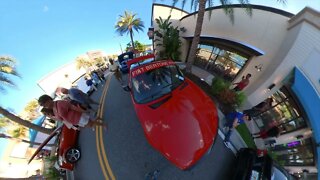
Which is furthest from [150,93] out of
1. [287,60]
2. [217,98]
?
[287,60]

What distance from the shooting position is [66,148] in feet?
29.7

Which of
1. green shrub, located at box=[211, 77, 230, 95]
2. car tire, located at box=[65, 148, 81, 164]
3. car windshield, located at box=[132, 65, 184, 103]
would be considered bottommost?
car tire, located at box=[65, 148, 81, 164]

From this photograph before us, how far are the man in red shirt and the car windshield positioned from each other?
1942mm

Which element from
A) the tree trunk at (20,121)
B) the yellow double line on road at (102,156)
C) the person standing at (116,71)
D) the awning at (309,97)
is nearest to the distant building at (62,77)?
the person standing at (116,71)

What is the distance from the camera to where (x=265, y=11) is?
11.5 meters

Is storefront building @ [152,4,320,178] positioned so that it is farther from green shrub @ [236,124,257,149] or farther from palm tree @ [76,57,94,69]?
palm tree @ [76,57,94,69]

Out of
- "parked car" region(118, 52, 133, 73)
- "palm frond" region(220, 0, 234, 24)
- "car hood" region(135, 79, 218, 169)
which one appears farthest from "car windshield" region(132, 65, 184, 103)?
"parked car" region(118, 52, 133, 73)

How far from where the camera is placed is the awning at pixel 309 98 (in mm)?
9695

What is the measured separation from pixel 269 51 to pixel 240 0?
2.66 m

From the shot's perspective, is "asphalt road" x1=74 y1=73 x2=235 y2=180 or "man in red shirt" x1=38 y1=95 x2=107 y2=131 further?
"asphalt road" x1=74 y1=73 x2=235 y2=180

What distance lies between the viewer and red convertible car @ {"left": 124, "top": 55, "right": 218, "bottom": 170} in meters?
7.34

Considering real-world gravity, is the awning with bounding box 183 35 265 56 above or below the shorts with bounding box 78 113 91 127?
above

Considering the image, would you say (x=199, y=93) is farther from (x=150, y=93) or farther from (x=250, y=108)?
(x=250, y=108)

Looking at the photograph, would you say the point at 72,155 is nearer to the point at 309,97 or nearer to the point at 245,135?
the point at 245,135
